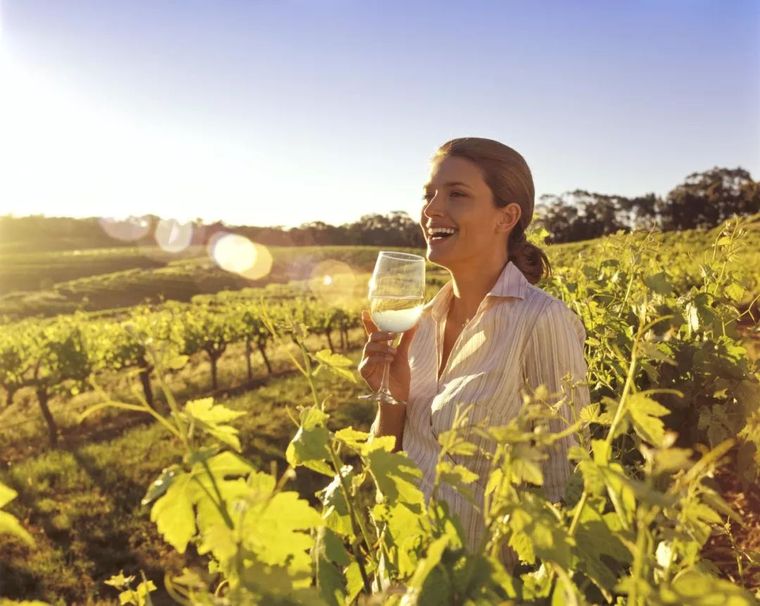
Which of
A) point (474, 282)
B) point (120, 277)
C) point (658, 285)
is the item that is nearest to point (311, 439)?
point (658, 285)

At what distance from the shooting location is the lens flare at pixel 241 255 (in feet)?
228

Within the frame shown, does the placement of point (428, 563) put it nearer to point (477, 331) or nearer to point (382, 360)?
point (382, 360)

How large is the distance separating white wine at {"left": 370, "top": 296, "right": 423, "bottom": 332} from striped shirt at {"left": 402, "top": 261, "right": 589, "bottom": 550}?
367 millimetres

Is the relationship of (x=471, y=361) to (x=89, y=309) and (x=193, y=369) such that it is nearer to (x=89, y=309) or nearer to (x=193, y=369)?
(x=193, y=369)

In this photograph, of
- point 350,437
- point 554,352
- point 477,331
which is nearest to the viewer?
point 350,437

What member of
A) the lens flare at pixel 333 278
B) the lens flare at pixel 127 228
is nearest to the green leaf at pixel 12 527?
the lens flare at pixel 333 278

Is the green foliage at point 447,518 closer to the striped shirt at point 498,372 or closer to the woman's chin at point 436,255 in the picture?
the striped shirt at point 498,372

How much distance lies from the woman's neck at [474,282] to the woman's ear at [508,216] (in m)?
0.13

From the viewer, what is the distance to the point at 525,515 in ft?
2.01

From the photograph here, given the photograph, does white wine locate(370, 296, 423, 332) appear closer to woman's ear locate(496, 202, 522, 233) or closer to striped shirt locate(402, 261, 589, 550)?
striped shirt locate(402, 261, 589, 550)

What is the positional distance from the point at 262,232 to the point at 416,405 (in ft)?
291

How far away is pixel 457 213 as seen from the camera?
8.27 ft

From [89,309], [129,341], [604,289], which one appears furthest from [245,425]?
[89,309]

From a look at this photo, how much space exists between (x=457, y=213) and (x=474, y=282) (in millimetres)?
362
